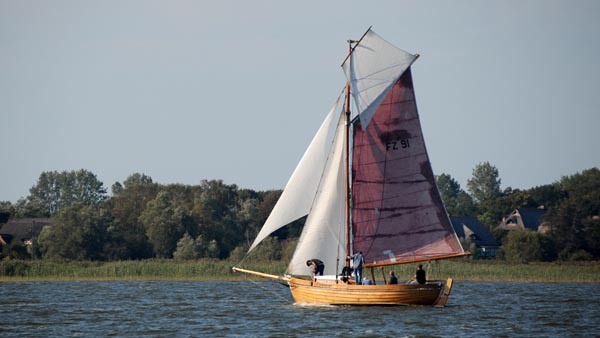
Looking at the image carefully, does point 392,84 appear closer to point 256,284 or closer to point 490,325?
point 490,325

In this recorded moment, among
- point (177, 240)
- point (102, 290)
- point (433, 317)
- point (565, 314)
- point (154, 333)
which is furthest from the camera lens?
point (177, 240)

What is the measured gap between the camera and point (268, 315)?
153 feet

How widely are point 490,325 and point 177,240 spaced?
205ft

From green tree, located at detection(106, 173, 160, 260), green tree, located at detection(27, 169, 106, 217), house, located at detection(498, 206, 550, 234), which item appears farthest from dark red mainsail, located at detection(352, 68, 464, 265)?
green tree, located at detection(27, 169, 106, 217)

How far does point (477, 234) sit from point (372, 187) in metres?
77.3

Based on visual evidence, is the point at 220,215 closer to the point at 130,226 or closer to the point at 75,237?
the point at 130,226

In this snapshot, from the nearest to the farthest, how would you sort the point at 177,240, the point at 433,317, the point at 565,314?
the point at 433,317 → the point at 565,314 → the point at 177,240

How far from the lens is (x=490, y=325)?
1689 inches

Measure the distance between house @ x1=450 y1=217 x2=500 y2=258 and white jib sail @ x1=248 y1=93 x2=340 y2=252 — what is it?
72273 mm

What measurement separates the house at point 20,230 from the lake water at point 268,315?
189ft

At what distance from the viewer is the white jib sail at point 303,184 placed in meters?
47.8

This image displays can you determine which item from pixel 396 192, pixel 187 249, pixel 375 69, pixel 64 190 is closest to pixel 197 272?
pixel 187 249

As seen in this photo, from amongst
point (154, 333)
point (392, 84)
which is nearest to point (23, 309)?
point (154, 333)

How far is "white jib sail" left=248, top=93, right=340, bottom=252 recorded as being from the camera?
4784 cm
